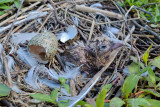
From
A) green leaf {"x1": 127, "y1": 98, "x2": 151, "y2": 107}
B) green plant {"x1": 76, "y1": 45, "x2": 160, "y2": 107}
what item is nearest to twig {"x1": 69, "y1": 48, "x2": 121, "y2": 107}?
green plant {"x1": 76, "y1": 45, "x2": 160, "y2": 107}

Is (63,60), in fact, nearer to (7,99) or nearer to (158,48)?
(7,99)

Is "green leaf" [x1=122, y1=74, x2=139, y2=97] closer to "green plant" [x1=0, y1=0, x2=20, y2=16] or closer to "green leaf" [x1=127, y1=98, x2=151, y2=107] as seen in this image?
"green leaf" [x1=127, y1=98, x2=151, y2=107]

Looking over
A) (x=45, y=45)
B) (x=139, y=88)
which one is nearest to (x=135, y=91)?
(x=139, y=88)

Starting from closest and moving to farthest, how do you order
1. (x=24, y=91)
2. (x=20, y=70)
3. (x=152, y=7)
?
(x=24, y=91) → (x=20, y=70) → (x=152, y=7)

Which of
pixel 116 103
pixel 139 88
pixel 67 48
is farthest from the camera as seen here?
pixel 67 48

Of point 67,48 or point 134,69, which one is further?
point 67,48

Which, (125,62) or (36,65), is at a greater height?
(36,65)

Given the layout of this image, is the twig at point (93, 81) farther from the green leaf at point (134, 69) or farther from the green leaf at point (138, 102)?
the green leaf at point (138, 102)

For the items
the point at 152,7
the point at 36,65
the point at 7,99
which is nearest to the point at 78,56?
the point at 36,65

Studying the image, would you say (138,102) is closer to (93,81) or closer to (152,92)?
(152,92)
